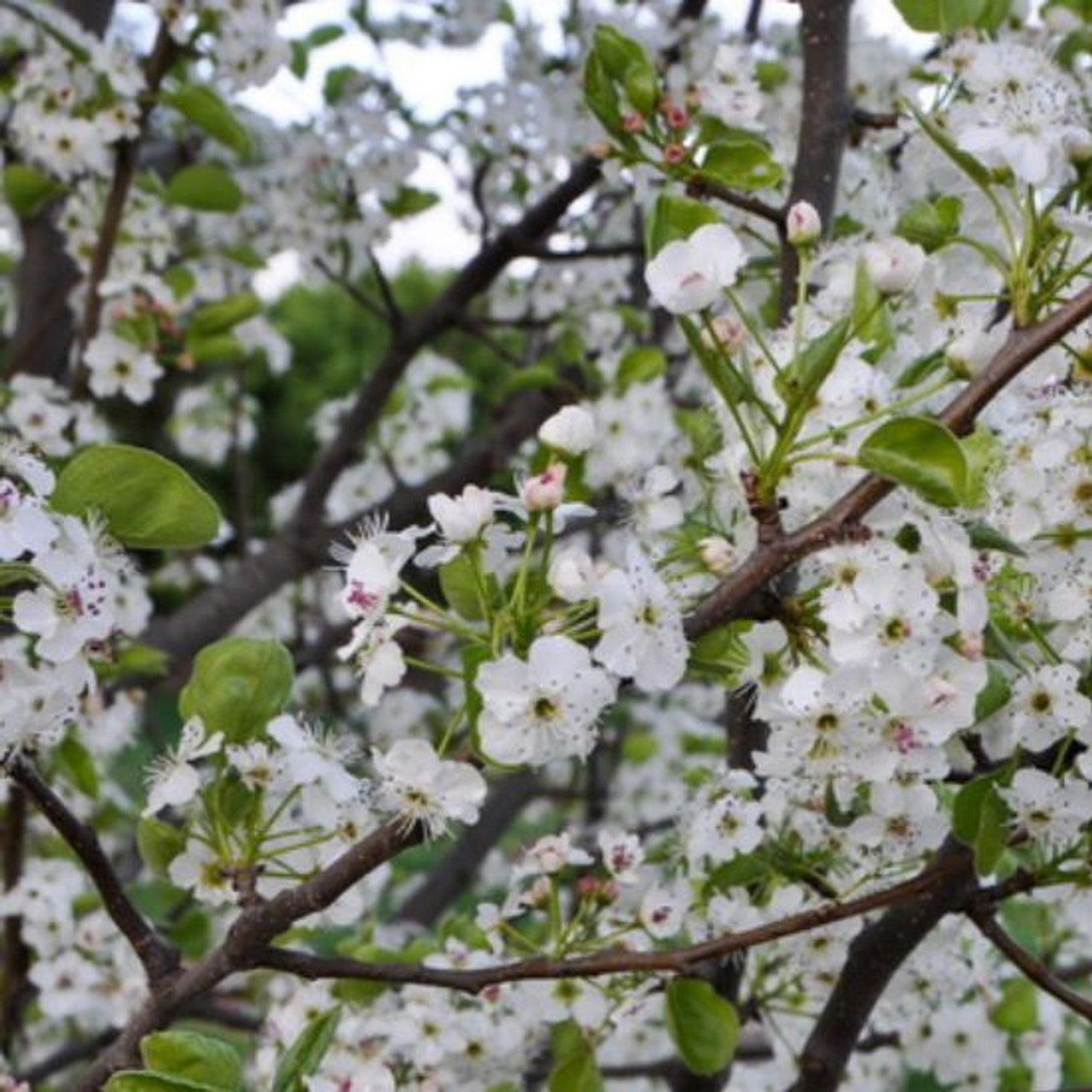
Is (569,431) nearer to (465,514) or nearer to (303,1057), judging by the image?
(465,514)

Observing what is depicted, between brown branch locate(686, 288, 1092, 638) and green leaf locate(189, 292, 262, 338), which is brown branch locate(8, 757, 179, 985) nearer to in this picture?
brown branch locate(686, 288, 1092, 638)

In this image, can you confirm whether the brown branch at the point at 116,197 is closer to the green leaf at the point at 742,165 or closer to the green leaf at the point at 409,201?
the green leaf at the point at 409,201

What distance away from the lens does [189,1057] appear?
3.70ft

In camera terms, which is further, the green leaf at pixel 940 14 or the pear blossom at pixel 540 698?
the green leaf at pixel 940 14

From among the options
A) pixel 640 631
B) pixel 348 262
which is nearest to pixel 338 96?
pixel 348 262

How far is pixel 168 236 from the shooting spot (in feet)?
8.60

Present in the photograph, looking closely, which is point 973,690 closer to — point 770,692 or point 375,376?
point 770,692

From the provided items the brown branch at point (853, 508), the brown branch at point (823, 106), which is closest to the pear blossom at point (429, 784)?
the brown branch at point (853, 508)

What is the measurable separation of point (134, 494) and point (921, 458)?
46 cm

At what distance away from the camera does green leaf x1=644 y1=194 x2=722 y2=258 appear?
121 cm

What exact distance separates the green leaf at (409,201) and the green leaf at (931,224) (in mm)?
1548

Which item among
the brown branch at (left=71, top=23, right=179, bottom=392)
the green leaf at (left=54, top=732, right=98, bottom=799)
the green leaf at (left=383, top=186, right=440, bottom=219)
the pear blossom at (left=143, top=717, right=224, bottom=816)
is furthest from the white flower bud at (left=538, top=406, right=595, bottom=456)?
the green leaf at (left=383, top=186, right=440, bottom=219)

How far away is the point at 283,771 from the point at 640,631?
1.08 feet

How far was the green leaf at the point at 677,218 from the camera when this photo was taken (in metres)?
1.21
